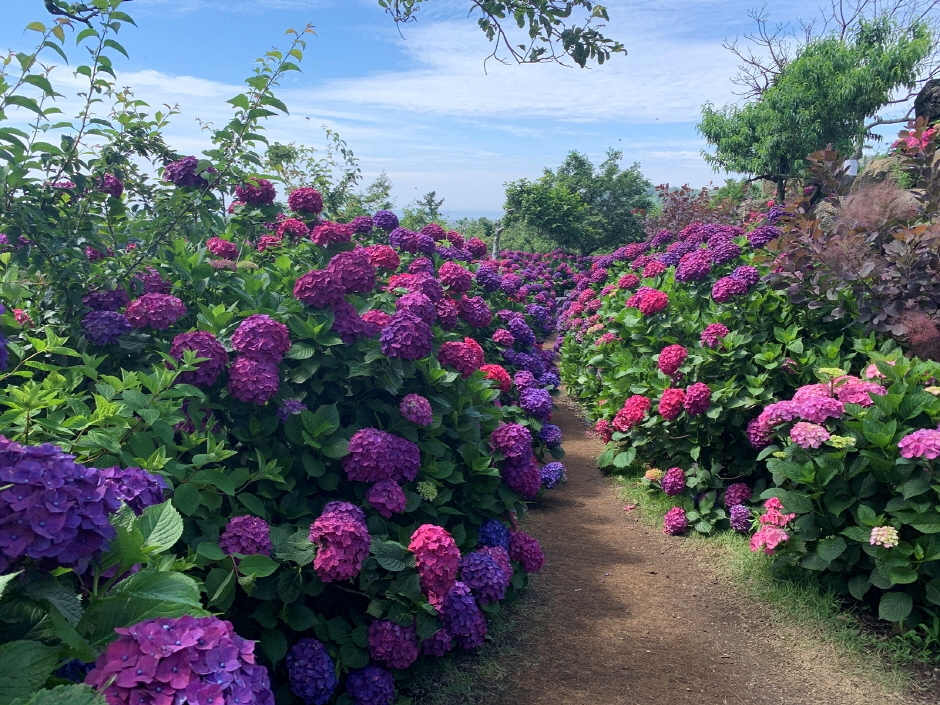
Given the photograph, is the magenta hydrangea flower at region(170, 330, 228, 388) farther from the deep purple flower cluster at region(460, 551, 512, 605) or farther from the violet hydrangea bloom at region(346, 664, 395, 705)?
the deep purple flower cluster at region(460, 551, 512, 605)

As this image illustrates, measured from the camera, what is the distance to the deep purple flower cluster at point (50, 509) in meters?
1.10

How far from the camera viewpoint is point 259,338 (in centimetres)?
248

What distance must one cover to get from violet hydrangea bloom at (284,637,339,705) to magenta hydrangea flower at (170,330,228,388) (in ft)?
3.34

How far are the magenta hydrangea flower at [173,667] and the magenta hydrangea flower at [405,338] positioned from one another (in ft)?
5.38

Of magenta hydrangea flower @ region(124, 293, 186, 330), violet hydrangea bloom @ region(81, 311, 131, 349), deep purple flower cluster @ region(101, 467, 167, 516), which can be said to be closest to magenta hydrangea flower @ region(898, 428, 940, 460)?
deep purple flower cluster @ region(101, 467, 167, 516)

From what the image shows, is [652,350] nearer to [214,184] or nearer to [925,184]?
[925,184]

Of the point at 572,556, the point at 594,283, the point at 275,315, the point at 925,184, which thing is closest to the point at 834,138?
the point at 594,283

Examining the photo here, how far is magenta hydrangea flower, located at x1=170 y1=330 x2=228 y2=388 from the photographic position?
93.4 inches

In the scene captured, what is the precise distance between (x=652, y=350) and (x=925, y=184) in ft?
7.24

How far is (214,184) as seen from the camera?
327 centimetres

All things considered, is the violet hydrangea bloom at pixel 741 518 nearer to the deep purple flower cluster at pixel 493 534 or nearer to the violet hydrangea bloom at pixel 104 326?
the deep purple flower cluster at pixel 493 534

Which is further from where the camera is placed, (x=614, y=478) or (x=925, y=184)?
(x=614, y=478)

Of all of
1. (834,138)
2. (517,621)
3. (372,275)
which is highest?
(834,138)

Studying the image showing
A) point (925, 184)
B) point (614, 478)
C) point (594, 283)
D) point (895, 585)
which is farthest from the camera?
point (594, 283)
